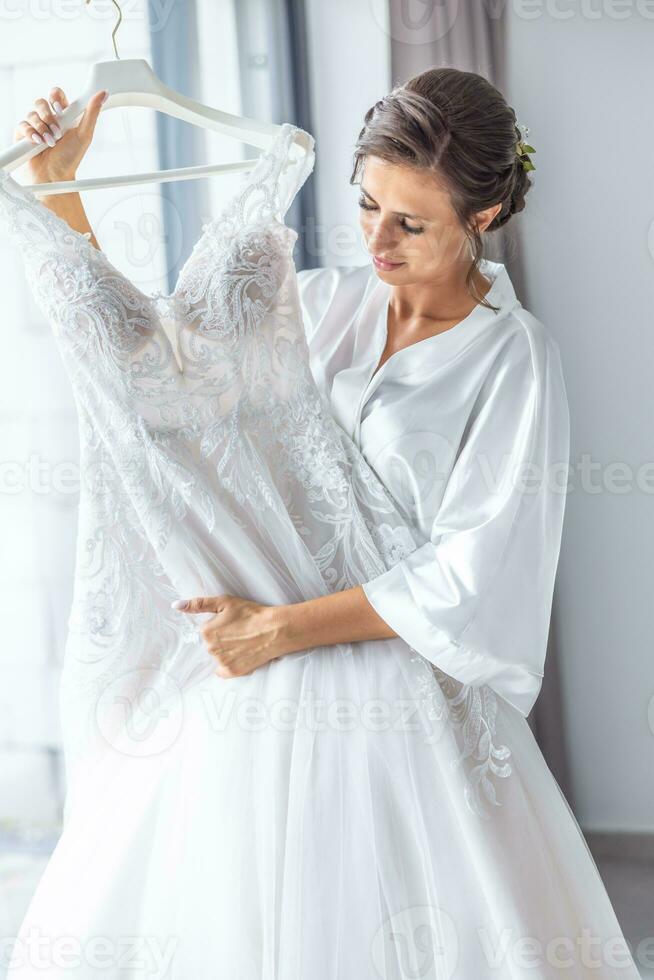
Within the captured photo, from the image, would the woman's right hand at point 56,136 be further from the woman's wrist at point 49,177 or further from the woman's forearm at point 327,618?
the woman's forearm at point 327,618

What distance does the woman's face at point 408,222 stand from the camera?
44.9 inches

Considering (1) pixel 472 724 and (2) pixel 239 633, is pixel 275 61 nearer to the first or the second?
(2) pixel 239 633

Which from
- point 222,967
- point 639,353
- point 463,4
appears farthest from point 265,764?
point 463,4

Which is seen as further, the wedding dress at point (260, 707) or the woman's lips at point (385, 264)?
the woman's lips at point (385, 264)

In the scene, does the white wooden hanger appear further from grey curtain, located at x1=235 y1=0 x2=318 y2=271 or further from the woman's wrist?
grey curtain, located at x1=235 y1=0 x2=318 y2=271

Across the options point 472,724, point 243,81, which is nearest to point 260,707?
point 472,724

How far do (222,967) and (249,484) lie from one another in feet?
1.78

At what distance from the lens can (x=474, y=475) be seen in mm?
1156

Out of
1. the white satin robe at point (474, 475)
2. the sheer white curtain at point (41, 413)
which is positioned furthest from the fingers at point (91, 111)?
the sheer white curtain at point (41, 413)

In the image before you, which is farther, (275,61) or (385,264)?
(275,61)

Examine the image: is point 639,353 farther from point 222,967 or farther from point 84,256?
point 222,967

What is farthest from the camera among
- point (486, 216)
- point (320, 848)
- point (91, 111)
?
point (486, 216)

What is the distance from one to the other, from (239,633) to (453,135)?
68cm

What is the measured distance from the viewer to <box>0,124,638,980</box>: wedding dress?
1.00 m
